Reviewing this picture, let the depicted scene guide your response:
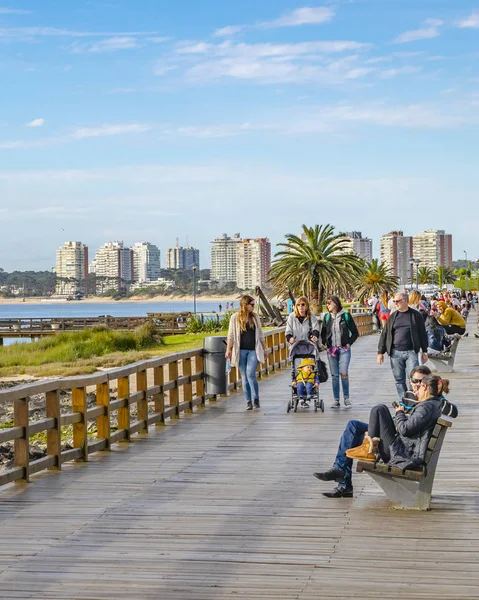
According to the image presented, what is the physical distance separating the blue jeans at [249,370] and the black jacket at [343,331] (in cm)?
117

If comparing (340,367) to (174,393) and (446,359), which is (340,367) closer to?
(174,393)

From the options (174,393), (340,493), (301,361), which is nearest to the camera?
(340,493)

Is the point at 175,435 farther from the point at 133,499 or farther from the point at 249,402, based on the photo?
the point at 133,499

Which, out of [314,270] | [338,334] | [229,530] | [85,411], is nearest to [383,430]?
[229,530]

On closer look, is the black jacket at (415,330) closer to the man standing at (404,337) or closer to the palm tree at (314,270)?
the man standing at (404,337)

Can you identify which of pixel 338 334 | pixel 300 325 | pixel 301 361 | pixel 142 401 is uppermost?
pixel 300 325

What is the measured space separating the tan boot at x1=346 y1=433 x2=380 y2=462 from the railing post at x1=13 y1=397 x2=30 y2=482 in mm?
3105

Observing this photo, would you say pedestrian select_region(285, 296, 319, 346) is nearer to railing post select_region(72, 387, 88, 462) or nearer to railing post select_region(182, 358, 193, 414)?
railing post select_region(182, 358, 193, 414)

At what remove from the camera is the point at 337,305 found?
51.1 ft

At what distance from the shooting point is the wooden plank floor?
6.06 meters

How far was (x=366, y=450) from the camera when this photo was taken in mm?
8281

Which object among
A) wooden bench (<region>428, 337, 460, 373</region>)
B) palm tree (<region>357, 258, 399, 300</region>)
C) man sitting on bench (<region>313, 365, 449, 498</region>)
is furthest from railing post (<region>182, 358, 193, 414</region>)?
palm tree (<region>357, 258, 399, 300</region>)

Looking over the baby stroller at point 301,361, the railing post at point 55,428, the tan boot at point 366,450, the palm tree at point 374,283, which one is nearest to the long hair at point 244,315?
the baby stroller at point 301,361

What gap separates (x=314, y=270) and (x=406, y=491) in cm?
3741
